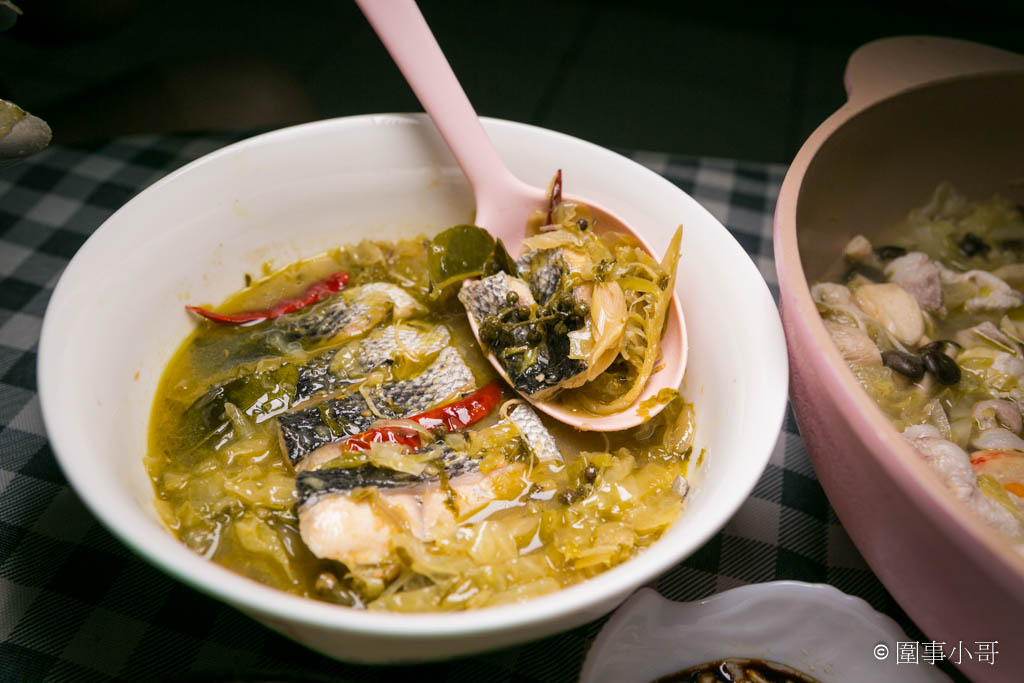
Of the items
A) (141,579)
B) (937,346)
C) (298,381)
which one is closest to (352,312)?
(298,381)

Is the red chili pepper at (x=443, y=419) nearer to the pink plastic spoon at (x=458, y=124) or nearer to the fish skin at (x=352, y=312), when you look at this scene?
the pink plastic spoon at (x=458, y=124)

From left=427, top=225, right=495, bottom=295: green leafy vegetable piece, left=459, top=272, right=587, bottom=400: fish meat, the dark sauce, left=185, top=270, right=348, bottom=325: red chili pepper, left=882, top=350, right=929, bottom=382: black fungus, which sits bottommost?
left=882, top=350, right=929, bottom=382: black fungus

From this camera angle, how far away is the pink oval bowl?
121 cm

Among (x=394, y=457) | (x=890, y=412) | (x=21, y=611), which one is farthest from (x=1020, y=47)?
(x=21, y=611)

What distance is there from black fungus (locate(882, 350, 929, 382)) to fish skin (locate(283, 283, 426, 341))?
1.20 meters

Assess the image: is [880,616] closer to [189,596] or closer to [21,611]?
[189,596]

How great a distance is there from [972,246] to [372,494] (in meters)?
1.93

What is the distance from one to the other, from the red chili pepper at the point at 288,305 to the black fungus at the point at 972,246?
1.85 meters

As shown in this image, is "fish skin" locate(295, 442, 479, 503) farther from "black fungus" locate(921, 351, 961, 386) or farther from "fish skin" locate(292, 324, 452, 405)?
"black fungus" locate(921, 351, 961, 386)

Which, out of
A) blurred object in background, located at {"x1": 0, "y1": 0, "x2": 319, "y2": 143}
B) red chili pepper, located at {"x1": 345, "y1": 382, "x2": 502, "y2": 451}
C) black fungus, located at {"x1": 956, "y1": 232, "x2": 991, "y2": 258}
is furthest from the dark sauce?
blurred object in background, located at {"x1": 0, "y1": 0, "x2": 319, "y2": 143}

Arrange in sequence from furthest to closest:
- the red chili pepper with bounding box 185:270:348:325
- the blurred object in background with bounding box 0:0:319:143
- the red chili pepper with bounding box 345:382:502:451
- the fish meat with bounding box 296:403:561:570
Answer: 1. the blurred object in background with bounding box 0:0:319:143
2. the red chili pepper with bounding box 185:270:348:325
3. the red chili pepper with bounding box 345:382:502:451
4. the fish meat with bounding box 296:403:561:570

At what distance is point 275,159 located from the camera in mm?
1890

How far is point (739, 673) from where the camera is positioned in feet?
4.80

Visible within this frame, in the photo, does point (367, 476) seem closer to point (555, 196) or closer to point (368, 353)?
point (368, 353)
